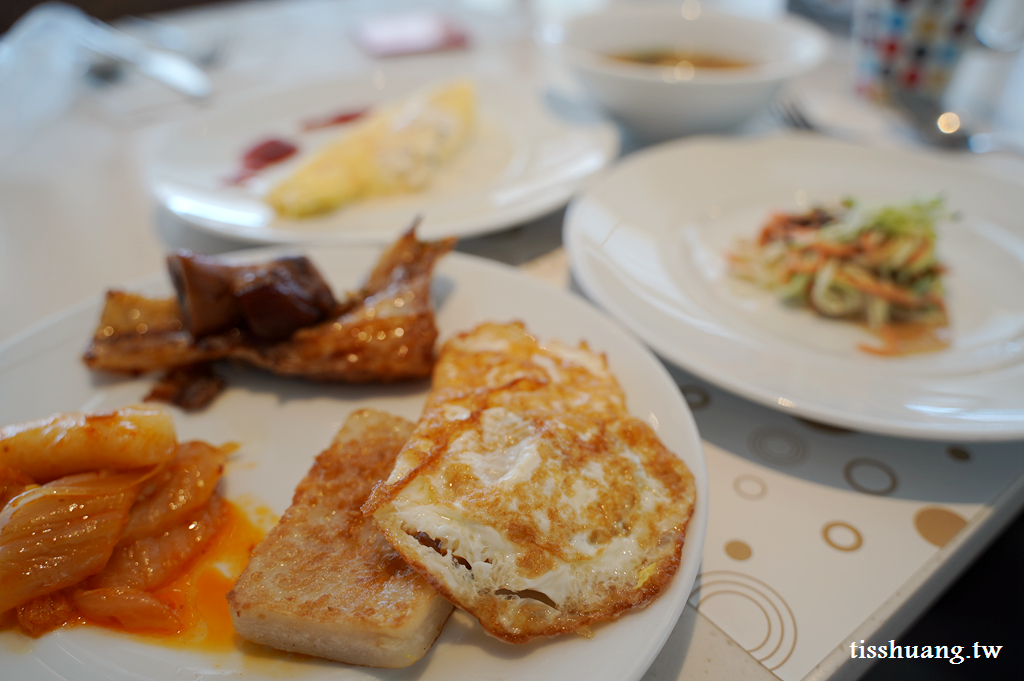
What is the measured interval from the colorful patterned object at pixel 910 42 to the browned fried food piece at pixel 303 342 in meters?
3.06

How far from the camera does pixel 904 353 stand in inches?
73.7

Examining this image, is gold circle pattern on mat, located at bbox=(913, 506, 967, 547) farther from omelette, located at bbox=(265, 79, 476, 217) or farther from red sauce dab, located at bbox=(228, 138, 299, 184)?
red sauce dab, located at bbox=(228, 138, 299, 184)

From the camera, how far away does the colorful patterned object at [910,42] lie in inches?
121

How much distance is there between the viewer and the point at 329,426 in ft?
5.31

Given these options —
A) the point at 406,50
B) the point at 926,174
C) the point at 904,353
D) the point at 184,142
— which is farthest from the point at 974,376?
the point at 406,50

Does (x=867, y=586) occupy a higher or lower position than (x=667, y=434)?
lower

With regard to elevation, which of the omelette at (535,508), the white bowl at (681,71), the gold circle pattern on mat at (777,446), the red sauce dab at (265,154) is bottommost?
the red sauce dab at (265,154)

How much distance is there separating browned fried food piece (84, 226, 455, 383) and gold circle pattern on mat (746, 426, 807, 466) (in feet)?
3.01

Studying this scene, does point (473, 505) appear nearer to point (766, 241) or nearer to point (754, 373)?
point (754, 373)

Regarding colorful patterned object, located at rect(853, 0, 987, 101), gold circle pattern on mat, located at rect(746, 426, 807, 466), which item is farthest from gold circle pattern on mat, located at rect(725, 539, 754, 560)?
colorful patterned object, located at rect(853, 0, 987, 101)

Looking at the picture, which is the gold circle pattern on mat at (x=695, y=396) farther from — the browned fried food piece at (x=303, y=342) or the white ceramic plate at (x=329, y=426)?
the browned fried food piece at (x=303, y=342)

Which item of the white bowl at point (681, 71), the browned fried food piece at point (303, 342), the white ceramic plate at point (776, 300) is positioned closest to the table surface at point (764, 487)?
the white ceramic plate at point (776, 300)

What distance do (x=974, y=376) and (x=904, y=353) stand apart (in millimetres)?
197

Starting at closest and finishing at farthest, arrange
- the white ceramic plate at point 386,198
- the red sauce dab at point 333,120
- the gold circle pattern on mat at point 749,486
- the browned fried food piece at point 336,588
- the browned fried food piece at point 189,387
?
the browned fried food piece at point 336,588 < the gold circle pattern on mat at point 749,486 < the browned fried food piece at point 189,387 < the white ceramic plate at point 386,198 < the red sauce dab at point 333,120
